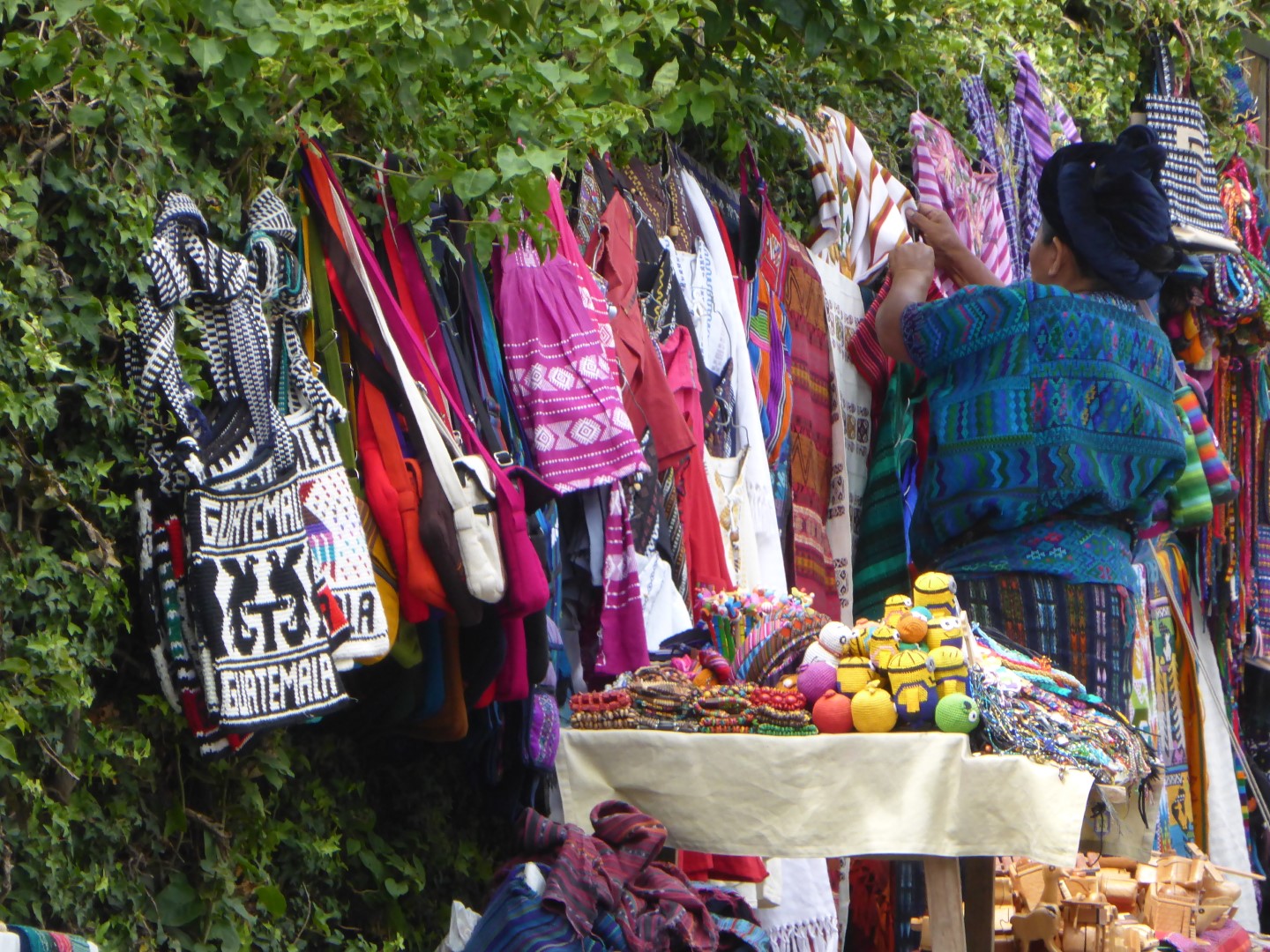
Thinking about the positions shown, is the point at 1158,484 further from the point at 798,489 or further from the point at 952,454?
the point at 798,489

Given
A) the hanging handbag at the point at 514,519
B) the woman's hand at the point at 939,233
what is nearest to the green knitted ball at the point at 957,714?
the hanging handbag at the point at 514,519

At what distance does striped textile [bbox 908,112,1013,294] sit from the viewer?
201 inches

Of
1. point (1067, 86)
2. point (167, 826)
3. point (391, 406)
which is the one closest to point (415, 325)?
point (391, 406)

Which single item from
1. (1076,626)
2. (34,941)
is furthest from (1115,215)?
(34,941)

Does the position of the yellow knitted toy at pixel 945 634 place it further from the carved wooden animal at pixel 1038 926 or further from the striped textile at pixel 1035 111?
the striped textile at pixel 1035 111

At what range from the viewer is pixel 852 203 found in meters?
4.86

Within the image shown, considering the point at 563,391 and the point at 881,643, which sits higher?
the point at 563,391

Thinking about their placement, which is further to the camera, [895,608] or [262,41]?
[895,608]

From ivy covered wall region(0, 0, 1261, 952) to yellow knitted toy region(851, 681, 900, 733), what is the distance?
0.93 metres

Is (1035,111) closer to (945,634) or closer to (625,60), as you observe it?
(625,60)

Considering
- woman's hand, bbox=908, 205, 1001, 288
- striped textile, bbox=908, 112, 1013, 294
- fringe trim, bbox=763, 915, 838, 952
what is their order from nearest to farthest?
fringe trim, bbox=763, 915, 838, 952
woman's hand, bbox=908, 205, 1001, 288
striped textile, bbox=908, 112, 1013, 294

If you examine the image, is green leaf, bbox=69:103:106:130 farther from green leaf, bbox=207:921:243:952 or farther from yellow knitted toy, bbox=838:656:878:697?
yellow knitted toy, bbox=838:656:878:697

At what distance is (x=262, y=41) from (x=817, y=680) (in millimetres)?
1428

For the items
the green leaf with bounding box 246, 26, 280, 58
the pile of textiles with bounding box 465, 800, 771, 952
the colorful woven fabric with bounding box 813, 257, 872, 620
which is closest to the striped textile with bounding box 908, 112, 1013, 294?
the colorful woven fabric with bounding box 813, 257, 872, 620
